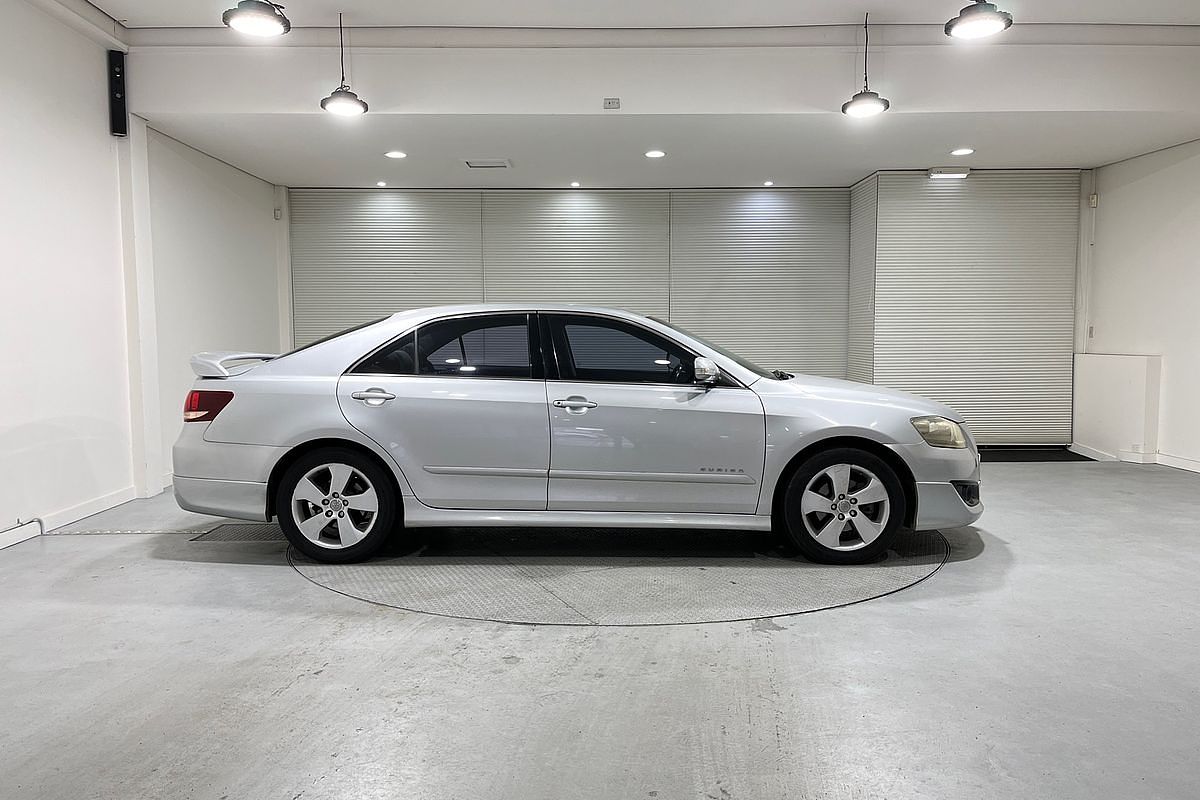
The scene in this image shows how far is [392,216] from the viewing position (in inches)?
332

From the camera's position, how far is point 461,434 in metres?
3.84

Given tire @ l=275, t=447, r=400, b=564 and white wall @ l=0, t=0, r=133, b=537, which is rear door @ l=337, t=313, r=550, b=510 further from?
white wall @ l=0, t=0, r=133, b=537

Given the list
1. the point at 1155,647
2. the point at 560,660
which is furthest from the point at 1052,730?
the point at 560,660

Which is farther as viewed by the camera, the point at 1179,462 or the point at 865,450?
the point at 1179,462

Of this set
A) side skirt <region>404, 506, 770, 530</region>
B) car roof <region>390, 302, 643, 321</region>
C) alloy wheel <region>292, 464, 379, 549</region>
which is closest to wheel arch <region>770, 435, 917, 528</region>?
side skirt <region>404, 506, 770, 530</region>

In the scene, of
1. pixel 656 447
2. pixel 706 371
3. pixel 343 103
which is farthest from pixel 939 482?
pixel 343 103

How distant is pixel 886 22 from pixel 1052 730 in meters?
4.93

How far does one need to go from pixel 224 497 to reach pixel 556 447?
1775mm

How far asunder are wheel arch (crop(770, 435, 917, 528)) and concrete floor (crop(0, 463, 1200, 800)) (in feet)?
1.46

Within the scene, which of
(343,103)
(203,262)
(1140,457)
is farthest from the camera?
(1140,457)

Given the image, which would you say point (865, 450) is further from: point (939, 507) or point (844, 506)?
point (939, 507)

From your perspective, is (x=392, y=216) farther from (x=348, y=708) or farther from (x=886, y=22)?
(x=348, y=708)

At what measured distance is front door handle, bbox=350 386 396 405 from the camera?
151 inches

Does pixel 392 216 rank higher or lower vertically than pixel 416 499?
higher
